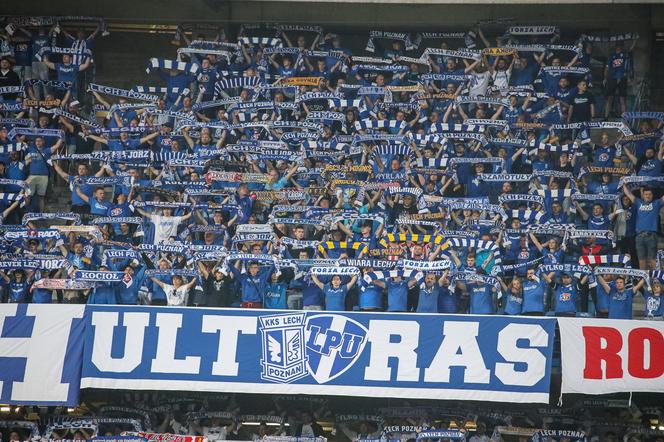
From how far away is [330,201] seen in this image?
800 inches

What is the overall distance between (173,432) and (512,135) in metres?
8.23

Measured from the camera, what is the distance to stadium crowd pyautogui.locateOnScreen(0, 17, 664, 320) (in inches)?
702

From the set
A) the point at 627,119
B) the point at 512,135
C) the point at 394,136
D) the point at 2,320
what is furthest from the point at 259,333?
the point at 627,119

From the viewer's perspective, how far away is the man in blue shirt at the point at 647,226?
18891mm

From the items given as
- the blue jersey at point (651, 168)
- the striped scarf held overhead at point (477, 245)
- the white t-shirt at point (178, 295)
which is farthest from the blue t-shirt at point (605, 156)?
the white t-shirt at point (178, 295)

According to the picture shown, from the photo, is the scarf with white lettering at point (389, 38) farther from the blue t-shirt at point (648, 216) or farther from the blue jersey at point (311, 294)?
the blue jersey at point (311, 294)

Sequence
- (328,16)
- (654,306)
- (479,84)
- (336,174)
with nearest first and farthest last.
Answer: (654,306)
(336,174)
(479,84)
(328,16)

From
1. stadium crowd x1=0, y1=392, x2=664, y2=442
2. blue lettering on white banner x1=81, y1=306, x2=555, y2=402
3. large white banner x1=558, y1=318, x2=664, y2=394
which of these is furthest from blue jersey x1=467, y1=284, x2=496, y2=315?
stadium crowd x1=0, y1=392, x2=664, y2=442

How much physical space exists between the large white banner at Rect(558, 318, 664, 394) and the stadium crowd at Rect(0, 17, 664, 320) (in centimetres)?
63

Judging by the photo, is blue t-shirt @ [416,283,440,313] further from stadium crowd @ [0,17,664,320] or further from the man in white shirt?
the man in white shirt

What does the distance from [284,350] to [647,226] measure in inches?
253

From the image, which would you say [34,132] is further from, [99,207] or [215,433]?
[215,433]

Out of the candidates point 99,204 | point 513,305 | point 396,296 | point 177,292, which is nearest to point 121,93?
point 99,204

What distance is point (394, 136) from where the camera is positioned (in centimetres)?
2111
